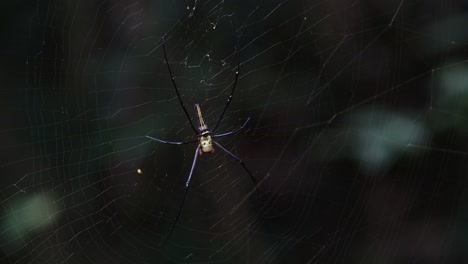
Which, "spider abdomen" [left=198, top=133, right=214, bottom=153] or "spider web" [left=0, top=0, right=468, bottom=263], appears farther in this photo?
"spider web" [left=0, top=0, right=468, bottom=263]

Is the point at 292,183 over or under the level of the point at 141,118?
under

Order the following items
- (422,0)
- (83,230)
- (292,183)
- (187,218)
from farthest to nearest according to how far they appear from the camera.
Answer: (292,183)
(422,0)
(187,218)
(83,230)

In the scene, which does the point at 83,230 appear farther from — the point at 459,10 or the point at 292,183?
the point at 459,10

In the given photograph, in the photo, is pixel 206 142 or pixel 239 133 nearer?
pixel 206 142

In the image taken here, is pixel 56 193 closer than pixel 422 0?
Yes

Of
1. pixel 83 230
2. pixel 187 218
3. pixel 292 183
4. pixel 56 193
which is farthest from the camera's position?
pixel 292 183

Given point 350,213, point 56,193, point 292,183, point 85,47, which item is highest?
point 85,47

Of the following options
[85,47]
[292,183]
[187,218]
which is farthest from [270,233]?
[85,47]

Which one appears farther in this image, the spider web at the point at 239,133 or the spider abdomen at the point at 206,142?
the spider web at the point at 239,133
